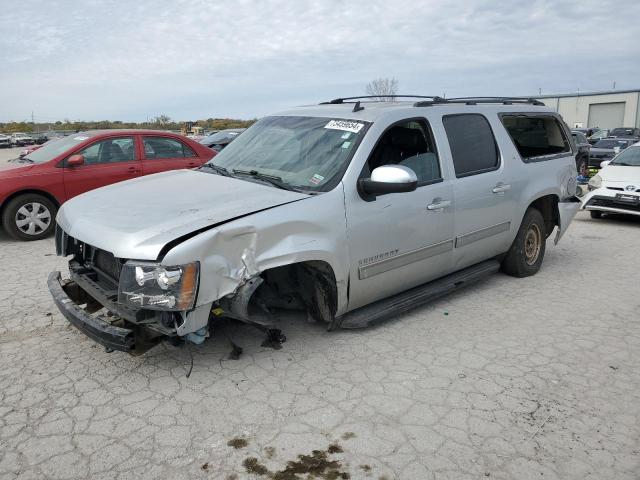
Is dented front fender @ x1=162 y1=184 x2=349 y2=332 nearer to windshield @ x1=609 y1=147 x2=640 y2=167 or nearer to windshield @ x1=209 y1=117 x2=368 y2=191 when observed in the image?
windshield @ x1=209 y1=117 x2=368 y2=191

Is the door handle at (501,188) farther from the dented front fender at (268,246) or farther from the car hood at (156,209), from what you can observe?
the car hood at (156,209)

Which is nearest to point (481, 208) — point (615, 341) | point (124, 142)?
point (615, 341)

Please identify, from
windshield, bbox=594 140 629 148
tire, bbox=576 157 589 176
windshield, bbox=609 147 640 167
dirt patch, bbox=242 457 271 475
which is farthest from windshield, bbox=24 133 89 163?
windshield, bbox=594 140 629 148

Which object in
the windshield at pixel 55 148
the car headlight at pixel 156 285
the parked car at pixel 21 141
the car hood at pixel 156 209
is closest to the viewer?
the car headlight at pixel 156 285

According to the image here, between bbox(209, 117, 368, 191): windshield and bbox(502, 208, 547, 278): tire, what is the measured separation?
2.50m

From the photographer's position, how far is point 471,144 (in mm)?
4918

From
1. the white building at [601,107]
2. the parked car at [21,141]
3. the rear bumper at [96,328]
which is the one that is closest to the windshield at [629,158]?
the rear bumper at [96,328]

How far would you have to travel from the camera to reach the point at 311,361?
3.82 metres

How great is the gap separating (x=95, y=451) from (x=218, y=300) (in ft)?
3.54

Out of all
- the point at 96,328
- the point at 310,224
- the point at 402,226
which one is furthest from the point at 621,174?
the point at 96,328

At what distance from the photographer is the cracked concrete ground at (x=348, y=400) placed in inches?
108

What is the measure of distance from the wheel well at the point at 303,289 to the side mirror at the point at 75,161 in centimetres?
533

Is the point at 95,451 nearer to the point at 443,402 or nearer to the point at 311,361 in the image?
the point at 311,361

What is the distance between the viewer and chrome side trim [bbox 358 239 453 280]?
13.1 feet
